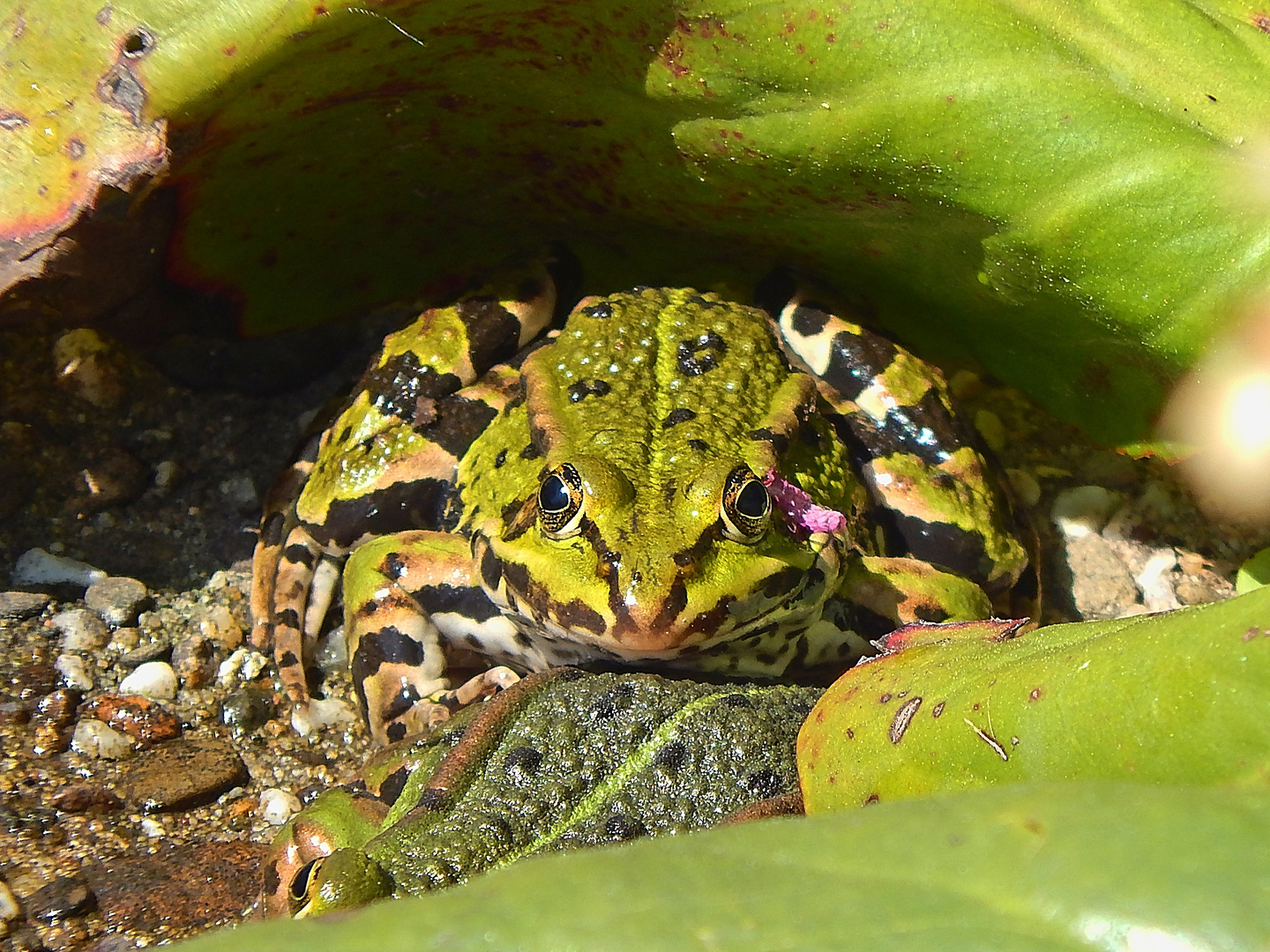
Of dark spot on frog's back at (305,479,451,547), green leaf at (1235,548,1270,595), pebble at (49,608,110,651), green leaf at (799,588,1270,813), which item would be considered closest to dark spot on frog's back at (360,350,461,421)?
dark spot on frog's back at (305,479,451,547)

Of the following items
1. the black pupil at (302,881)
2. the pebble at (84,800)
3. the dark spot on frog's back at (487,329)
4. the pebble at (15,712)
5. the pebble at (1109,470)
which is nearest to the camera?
the black pupil at (302,881)

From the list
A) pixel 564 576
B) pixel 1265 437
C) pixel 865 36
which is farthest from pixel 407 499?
pixel 1265 437

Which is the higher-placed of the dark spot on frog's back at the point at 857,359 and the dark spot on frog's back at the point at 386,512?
the dark spot on frog's back at the point at 857,359

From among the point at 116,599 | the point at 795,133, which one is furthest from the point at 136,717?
the point at 795,133

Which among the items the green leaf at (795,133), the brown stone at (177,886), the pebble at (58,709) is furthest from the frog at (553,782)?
the green leaf at (795,133)

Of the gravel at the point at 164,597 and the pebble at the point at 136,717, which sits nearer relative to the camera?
the gravel at the point at 164,597

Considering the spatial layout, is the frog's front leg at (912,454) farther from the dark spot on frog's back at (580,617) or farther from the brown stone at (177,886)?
the brown stone at (177,886)

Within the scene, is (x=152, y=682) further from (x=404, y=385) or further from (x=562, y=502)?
(x=562, y=502)
